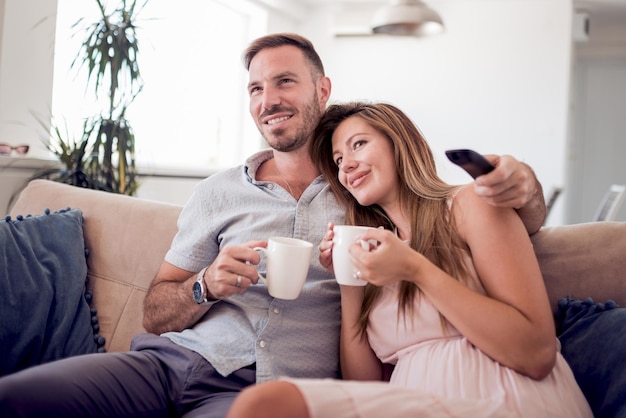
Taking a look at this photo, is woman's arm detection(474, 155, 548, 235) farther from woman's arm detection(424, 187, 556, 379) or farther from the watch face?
the watch face

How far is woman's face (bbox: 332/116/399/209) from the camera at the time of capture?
1484mm

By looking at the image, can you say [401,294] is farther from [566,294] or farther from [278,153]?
[278,153]

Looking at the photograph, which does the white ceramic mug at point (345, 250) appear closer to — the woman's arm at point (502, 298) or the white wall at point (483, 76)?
the woman's arm at point (502, 298)

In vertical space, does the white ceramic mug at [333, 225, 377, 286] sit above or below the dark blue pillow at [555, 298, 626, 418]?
above

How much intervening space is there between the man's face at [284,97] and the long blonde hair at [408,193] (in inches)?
2.5

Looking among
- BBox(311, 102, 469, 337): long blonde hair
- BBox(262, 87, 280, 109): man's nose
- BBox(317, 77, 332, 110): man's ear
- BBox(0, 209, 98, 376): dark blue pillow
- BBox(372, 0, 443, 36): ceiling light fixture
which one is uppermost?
BBox(372, 0, 443, 36): ceiling light fixture

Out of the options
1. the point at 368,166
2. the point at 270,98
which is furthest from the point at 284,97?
the point at 368,166

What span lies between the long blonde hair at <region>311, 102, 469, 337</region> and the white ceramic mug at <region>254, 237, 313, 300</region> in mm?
232

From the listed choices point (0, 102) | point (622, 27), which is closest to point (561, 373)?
point (0, 102)

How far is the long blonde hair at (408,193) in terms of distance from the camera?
1328mm

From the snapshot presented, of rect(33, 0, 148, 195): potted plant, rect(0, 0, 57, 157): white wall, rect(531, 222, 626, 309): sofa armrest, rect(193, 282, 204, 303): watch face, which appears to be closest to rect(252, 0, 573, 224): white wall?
rect(0, 0, 57, 157): white wall

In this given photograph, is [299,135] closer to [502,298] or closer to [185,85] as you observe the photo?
[502,298]

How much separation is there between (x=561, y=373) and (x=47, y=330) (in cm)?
131

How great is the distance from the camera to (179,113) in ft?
17.5
